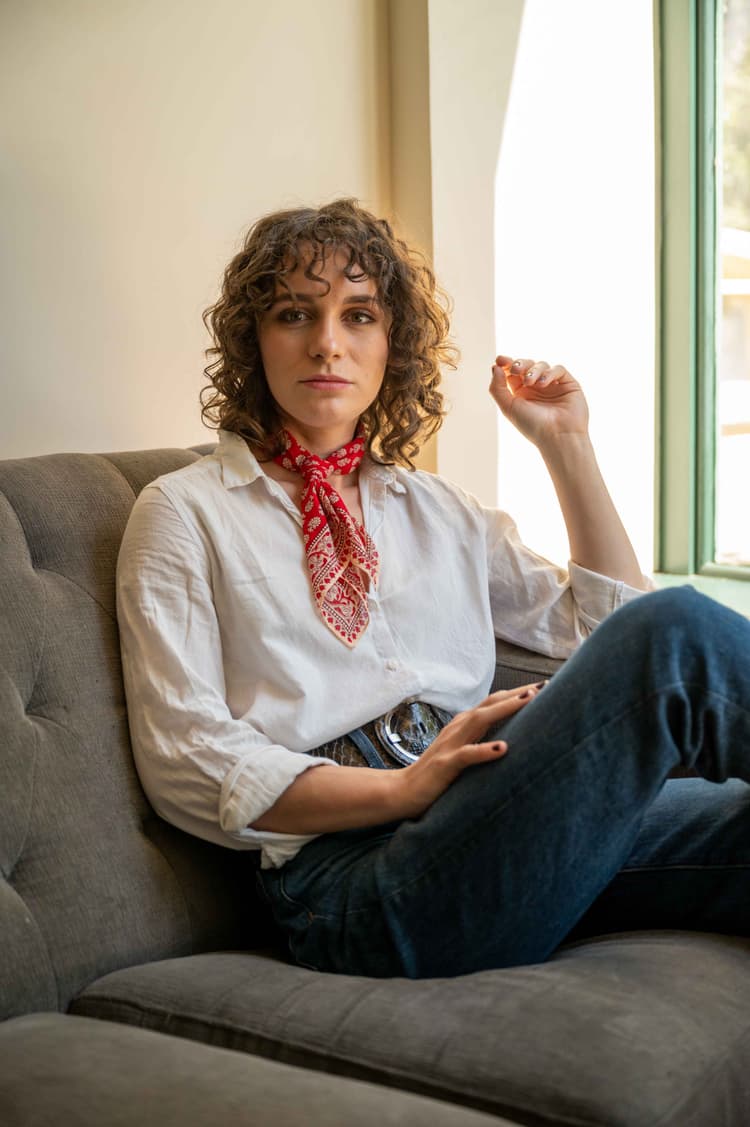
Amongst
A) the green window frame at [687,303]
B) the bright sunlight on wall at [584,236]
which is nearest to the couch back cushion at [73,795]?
the bright sunlight on wall at [584,236]

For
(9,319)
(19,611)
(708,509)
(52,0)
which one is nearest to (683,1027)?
(19,611)

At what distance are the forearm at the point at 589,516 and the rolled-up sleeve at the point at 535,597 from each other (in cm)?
3

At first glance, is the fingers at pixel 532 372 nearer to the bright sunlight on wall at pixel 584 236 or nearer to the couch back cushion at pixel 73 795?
the couch back cushion at pixel 73 795

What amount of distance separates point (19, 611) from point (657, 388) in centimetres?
203

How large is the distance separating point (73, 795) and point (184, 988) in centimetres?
28

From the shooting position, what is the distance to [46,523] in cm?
170

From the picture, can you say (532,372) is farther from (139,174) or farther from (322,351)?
(139,174)

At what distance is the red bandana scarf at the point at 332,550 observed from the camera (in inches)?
68.0

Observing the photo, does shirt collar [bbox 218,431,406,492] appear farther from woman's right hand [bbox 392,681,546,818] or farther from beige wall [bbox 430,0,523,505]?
beige wall [bbox 430,0,523,505]

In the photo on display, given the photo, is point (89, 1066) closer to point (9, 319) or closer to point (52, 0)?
point (9, 319)

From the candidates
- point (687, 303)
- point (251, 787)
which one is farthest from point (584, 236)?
point (251, 787)

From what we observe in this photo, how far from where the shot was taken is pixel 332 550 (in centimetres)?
177

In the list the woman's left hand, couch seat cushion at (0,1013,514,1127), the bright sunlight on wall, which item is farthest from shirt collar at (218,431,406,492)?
the bright sunlight on wall

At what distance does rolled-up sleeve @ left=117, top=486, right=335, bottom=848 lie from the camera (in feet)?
4.94
